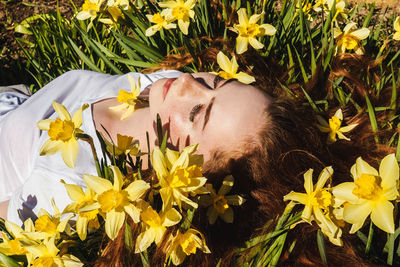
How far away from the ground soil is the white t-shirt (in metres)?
0.68

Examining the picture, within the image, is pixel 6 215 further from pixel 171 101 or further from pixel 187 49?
pixel 187 49

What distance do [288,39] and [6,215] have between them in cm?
176

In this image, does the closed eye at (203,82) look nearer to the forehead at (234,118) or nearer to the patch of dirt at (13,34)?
the forehead at (234,118)

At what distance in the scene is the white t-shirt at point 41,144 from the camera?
1.50m

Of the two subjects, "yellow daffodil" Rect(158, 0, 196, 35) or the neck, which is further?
"yellow daffodil" Rect(158, 0, 196, 35)

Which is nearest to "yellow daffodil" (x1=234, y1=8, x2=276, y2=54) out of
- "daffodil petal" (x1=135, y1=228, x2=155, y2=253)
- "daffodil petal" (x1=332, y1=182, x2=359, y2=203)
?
"daffodil petal" (x1=332, y1=182, x2=359, y2=203)

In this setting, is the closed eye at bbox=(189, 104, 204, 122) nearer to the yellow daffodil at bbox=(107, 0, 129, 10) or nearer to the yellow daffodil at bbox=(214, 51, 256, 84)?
the yellow daffodil at bbox=(214, 51, 256, 84)

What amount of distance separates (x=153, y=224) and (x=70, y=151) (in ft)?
1.25

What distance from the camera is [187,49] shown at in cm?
203

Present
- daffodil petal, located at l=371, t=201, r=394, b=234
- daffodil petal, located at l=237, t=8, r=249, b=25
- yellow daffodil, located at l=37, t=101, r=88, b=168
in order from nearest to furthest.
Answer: daffodil petal, located at l=371, t=201, r=394, b=234, yellow daffodil, located at l=37, t=101, r=88, b=168, daffodil petal, located at l=237, t=8, r=249, b=25

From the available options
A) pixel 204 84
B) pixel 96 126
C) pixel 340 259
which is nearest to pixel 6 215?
pixel 96 126

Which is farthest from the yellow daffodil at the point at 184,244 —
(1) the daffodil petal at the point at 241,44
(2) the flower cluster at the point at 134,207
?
(1) the daffodil petal at the point at 241,44

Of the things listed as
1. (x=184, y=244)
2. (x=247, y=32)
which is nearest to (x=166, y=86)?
(x=247, y=32)

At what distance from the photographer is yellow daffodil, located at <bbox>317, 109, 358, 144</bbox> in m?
1.53
